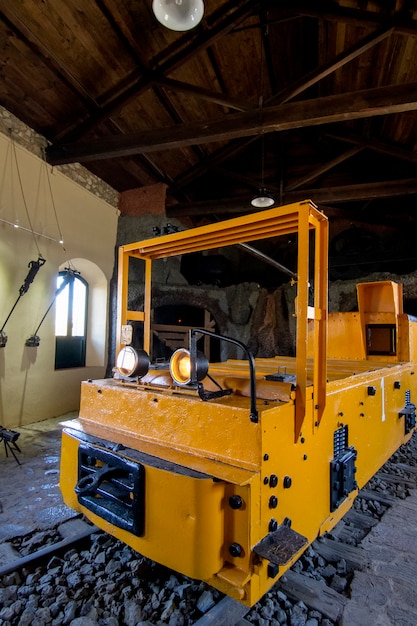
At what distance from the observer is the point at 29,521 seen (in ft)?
8.43

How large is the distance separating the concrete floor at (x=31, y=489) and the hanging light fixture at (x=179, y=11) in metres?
4.66

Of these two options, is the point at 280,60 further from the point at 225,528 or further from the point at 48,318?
the point at 225,528

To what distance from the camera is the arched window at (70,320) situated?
655 centimetres

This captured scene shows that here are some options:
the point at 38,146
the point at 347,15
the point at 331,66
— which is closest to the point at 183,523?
the point at 331,66

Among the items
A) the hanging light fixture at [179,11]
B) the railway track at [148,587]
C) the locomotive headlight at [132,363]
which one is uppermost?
the hanging light fixture at [179,11]

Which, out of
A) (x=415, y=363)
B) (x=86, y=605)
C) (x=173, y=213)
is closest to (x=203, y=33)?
(x=173, y=213)

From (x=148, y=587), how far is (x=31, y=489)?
1909 mm

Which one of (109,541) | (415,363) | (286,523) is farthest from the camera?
(415,363)

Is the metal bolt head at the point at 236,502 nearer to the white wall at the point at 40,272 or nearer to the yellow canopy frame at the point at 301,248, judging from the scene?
the yellow canopy frame at the point at 301,248

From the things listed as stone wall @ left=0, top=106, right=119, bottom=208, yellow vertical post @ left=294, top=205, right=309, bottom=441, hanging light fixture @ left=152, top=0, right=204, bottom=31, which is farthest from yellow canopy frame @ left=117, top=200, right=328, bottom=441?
stone wall @ left=0, top=106, right=119, bottom=208

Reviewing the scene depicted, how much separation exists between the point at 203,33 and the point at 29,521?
658 cm

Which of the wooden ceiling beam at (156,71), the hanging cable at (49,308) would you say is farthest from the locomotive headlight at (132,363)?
the wooden ceiling beam at (156,71)

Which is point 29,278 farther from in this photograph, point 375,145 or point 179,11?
point 375,145

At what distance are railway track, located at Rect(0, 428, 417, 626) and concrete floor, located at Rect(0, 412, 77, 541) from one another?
0.21 meters
